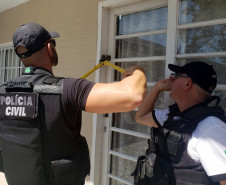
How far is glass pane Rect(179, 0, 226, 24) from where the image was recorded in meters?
1.97

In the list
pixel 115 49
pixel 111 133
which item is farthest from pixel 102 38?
pixel 111 133

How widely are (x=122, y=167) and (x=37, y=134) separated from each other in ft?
5.77

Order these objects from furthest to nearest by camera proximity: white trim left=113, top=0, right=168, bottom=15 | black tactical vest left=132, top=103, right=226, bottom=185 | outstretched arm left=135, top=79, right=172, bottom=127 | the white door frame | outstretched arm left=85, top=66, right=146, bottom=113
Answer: the white door frame, white trim left=113, top=0, right=168, bottom=15, outstretched arm left=135, top=79, right=172, bottom=127, black tactical vest left=132, top=103, right=226, bottom=185, outstretched arm left=85, top=66, right=146, bottom=113

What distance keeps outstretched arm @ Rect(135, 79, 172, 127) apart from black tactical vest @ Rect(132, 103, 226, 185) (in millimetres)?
214

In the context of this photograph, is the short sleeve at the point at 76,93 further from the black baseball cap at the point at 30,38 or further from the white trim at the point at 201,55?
the white trim at the point at 201,55

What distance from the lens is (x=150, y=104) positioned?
79.3 inches

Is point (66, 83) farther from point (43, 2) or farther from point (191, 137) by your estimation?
point (43, 2)

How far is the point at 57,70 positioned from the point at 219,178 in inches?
113

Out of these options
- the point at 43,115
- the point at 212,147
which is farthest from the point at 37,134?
the point at 212,147

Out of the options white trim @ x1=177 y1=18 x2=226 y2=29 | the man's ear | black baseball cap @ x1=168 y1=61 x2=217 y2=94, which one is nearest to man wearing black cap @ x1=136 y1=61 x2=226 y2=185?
black baseball cap @ x1=168 y1=61 x2=217 y2=94

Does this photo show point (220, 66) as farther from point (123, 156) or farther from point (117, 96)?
point (123, 156)

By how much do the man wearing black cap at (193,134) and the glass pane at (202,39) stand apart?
1.72 feet

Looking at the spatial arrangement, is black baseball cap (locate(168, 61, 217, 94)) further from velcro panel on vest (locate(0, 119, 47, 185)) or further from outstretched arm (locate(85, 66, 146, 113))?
velcro panel on vest (locate(0, 119, 47, 185))

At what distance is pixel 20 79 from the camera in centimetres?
149
